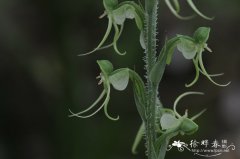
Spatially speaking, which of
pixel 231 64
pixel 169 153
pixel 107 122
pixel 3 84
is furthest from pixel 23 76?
pixel 231 64

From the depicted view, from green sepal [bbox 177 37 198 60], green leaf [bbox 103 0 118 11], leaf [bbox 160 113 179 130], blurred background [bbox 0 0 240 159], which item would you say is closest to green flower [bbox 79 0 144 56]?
green leaf [bbox 103 0 118 11]

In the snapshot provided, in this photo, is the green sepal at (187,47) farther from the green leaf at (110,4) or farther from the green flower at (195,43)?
the green leaf at (110,4)

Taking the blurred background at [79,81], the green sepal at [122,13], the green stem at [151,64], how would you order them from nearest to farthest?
1. the green stem at [151,64]
2. the green sepal at [122,13]
3. the blurred background at [79,81]

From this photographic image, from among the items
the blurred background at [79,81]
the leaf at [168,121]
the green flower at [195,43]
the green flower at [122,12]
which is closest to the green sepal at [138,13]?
the green flower at [122,12]

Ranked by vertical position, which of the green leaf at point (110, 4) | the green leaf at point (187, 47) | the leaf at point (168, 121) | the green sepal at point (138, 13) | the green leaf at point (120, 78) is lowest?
the leaf at point (168, 121)

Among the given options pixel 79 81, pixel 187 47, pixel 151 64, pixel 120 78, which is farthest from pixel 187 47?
pixel 79 81

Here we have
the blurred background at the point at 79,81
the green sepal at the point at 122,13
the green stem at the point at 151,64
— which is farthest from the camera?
the blurred background at the point at 79,81

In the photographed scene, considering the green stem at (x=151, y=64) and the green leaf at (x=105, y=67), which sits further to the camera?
the green leaf at (x=105, y=67)
